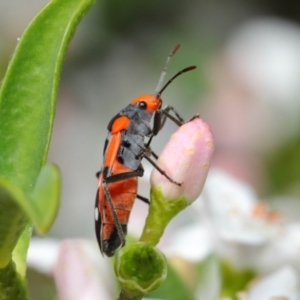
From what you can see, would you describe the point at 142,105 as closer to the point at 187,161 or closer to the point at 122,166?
the point at 122,166

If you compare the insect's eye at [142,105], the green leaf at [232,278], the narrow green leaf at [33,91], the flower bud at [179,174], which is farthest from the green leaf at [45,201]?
the green leaf at [232,278]

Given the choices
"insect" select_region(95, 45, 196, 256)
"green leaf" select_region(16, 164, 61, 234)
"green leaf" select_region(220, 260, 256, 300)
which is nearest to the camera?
"green leaf" select_region(16, 164, 61, 234)

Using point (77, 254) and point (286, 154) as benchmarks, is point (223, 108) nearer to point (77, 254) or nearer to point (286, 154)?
point (286, 154)

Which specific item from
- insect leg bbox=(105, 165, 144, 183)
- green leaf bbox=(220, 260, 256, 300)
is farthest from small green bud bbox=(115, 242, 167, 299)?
green leaf bbox=(220, 260, 256, 300)

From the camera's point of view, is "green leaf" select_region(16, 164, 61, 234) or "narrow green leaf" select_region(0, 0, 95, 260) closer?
"green leaf" select_region(16, 164, 61, 234)

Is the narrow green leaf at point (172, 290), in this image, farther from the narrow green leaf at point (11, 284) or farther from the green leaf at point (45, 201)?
the green leaf at point (45, 201)

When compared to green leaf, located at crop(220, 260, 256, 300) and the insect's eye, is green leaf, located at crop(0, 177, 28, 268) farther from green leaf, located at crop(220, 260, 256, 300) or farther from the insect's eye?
green leaf, located at crop(220, 260, 256, 300)

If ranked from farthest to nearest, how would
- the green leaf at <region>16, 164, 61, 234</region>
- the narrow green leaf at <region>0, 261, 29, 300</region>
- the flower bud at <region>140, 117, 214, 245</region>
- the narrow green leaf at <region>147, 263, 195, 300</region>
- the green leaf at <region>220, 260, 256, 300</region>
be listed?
the green leaf at <region>220, 260, 256, 300</region>
the narrow green leaf at <region>147, 263, 195, 300</region>
the flower bud at <region>140, 117, 214, 245</region>
the narrow green leaf at <region>0, 261, 29, 300</region>
the green leaf at <region>16, 164, 61, 234</region>
